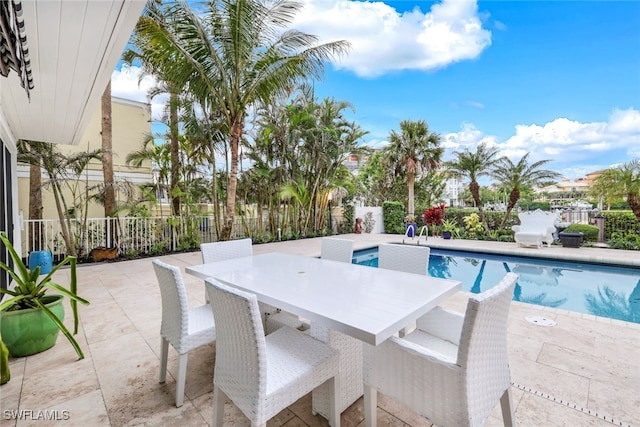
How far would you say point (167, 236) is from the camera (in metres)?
8.16

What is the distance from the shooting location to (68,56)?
2.49m

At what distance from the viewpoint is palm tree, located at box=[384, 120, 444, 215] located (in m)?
13.0

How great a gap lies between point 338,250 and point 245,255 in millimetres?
1149

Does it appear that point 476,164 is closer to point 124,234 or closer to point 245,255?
point 245,255

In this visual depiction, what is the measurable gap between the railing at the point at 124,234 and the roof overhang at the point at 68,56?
11.3 feet

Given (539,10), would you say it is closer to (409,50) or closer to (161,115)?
(409,50)

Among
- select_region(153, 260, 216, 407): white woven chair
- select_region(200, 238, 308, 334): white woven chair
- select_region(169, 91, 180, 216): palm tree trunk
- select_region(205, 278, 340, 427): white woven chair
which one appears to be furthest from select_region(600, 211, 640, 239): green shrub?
select_region(169, 91, 180, 216): palm tree trunk

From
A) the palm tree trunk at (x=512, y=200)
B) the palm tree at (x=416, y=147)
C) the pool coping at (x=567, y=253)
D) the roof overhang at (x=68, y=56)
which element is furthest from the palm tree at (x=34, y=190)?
the palm tree trunk at (x=512, y=200)

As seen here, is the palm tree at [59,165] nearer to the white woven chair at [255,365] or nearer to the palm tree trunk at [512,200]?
the white woven chair at [255,365]

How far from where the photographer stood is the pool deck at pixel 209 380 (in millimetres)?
1812

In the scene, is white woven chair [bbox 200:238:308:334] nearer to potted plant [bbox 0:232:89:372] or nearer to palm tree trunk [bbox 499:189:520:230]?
potted plant [bbox 0:232:89:372]

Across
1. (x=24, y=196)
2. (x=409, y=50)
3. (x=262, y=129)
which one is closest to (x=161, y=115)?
(x=262, y=129)

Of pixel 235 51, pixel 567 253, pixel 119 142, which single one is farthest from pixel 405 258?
pixel 119 142

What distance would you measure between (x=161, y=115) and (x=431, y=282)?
9223 millimetres
